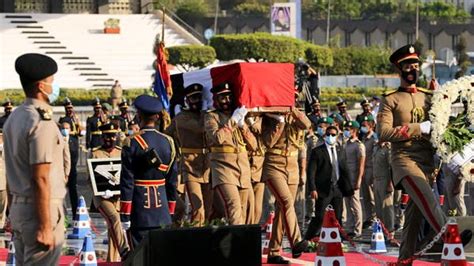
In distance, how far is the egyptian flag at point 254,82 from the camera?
16.5 metres

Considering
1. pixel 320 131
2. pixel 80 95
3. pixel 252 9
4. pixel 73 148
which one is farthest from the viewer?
pixel 252 9

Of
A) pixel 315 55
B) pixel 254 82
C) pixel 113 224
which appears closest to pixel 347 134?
pixel 254 82

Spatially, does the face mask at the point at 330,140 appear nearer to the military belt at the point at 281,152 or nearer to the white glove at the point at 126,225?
the military belt at the point at 281,152

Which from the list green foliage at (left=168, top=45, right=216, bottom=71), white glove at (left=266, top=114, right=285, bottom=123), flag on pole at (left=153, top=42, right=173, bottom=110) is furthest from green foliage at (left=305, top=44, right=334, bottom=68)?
white glove at (left=266, top=114, right=285, bottom=123)

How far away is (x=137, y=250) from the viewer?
1217 cm

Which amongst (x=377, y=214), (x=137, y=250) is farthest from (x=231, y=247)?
(x=377, y=214)

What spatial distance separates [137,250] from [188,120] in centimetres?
412

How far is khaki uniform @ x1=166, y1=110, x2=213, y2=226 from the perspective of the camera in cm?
1625

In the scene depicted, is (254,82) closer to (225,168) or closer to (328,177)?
(328,177)

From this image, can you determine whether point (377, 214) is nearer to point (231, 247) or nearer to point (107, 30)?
point (231, 247)

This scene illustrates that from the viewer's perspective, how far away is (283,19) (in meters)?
60.4

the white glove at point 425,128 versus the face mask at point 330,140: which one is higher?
the white glove at point 425,128

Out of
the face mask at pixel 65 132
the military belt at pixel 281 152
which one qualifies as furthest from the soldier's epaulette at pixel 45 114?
the face mask at pixel 65 132

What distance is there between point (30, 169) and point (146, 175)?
331 centimetres
